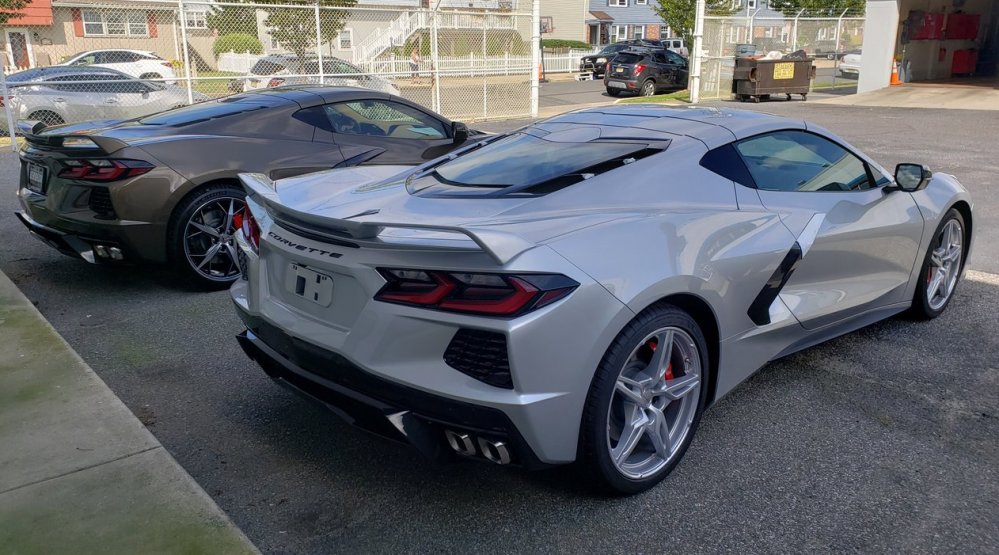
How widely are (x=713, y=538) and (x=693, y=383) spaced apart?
653 mm

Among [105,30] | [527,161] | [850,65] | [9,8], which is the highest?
[9,8]

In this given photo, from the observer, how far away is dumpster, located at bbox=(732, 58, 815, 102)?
22.6 meters

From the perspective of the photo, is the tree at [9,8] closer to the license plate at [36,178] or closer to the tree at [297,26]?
the tree at [297,26]

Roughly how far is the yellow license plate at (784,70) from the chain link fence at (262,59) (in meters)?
7.22

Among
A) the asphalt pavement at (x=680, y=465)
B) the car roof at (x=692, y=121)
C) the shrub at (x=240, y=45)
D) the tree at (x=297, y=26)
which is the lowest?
the asphalt pavement at (x=680, y=465)

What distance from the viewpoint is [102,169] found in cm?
540

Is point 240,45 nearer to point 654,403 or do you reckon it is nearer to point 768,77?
point 768,77

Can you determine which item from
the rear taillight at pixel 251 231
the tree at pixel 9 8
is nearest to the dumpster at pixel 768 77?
the rear taillight at pixel 251 231

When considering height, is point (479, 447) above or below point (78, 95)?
below

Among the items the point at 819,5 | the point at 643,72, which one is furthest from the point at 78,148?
the point at 819,5

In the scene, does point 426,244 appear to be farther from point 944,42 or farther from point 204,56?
point 944,42

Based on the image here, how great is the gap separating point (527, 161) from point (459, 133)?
→ 332cm

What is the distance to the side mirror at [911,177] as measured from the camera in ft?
14.2

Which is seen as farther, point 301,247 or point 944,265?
point 944,265
